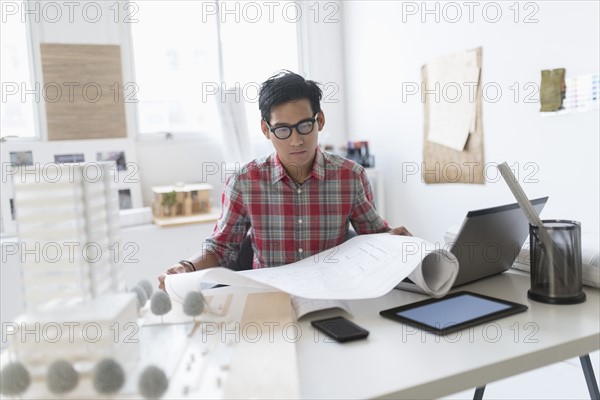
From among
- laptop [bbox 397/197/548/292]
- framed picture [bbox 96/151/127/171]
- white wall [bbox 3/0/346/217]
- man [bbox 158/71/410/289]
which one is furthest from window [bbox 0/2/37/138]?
laptop [bbox 397/197/548/292]

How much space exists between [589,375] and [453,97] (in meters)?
1.81

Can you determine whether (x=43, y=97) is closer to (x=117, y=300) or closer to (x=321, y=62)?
(x=321, y=62)

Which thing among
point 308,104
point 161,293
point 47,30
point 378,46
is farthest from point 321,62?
point 161,293

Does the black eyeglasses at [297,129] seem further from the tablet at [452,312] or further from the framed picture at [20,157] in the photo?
the framed picture at [20,157]

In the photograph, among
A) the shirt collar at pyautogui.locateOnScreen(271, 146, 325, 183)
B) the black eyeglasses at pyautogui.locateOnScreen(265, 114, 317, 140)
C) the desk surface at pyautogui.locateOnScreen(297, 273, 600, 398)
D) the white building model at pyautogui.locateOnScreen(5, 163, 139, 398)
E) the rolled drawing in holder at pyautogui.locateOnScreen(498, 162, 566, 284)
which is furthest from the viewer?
the shirt collar at pyautogui.locateOnScreen(271, 146, 325, 183)

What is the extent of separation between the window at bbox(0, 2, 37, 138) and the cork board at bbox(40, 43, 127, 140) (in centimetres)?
10

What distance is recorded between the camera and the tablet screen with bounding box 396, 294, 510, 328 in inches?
32.6

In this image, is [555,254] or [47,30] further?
[47,30]

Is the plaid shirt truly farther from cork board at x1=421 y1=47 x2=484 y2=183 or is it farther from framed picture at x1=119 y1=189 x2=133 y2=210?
framed picture at x1=119 y1=189 x2=133 y2=210

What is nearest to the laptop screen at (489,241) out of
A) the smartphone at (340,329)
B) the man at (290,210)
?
the smartphone at (340,329)

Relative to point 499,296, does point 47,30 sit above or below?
above

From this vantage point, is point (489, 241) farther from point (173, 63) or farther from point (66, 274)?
point (173, 63)

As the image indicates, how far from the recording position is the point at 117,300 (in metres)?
0.58

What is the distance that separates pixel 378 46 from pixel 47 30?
2.04 metres
